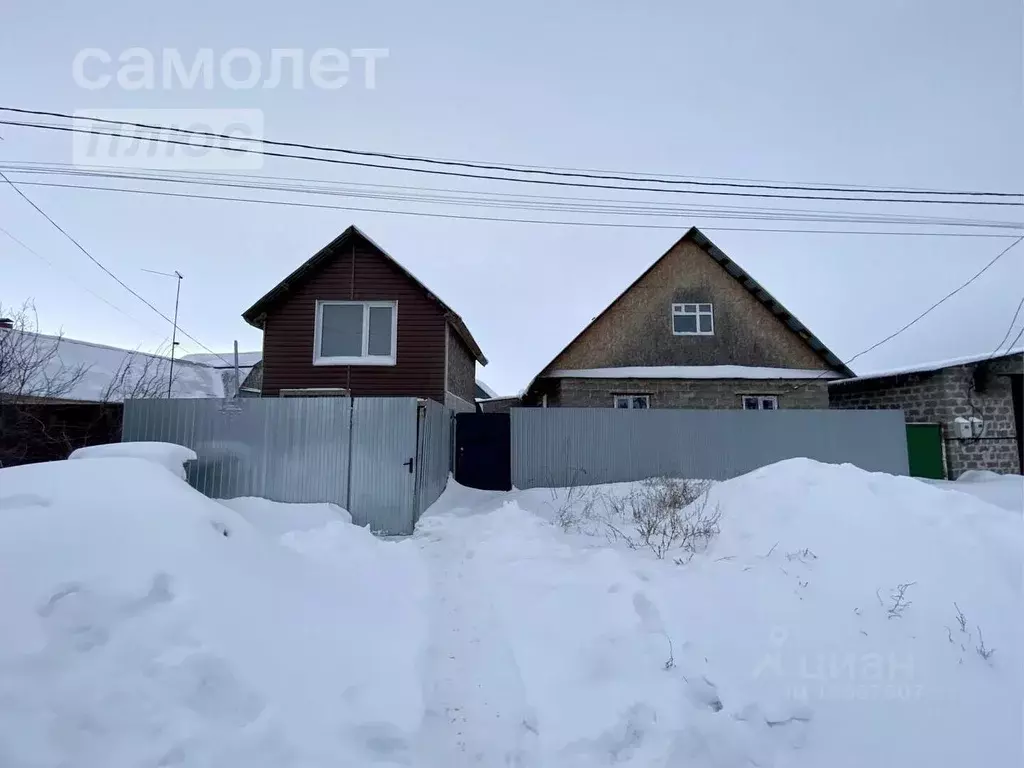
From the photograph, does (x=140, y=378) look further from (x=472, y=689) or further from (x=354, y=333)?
(x=472, y=689)

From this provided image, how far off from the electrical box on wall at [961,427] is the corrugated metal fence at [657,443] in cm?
337

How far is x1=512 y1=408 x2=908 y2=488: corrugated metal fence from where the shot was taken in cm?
1133

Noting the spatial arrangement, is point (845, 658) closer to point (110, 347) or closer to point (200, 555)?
point (200, 555)

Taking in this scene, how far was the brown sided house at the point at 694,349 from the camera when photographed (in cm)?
1488

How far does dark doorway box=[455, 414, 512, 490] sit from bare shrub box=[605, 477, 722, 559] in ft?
11.4

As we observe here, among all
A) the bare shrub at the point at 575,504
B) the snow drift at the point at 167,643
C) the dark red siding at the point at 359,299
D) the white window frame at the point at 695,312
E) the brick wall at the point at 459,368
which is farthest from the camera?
the white window frame at the point at 695,312

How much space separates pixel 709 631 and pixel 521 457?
772 centimetres

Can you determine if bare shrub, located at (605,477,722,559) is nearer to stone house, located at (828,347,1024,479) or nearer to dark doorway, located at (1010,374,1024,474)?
stone house, located at (828,347,1024,479)

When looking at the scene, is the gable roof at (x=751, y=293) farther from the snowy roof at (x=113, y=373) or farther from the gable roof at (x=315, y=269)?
the snowy roof at (x=113, y=373)

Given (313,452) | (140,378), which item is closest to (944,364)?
(313,452)

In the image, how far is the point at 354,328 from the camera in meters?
12.8

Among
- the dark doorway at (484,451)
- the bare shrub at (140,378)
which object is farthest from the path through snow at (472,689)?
the bare shrub at (140,378)

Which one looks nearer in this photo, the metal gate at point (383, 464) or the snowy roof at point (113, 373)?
the metal gate at point (383, 464)

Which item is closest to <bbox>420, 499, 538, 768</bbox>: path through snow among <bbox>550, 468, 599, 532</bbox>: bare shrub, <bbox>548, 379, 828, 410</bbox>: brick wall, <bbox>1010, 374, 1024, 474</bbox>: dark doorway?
<bbox>550, 468, 599, 532</bbox>: bare shrub
